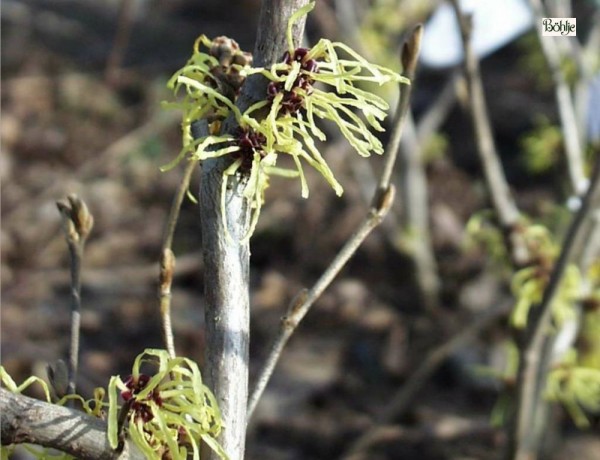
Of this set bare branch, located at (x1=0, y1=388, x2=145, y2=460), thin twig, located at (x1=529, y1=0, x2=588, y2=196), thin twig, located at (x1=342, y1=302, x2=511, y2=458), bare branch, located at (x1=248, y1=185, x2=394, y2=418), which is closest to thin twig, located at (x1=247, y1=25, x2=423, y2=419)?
bare branch, located at (x1=248, y1=185, x2=394, y2=418)

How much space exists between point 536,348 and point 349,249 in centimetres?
79

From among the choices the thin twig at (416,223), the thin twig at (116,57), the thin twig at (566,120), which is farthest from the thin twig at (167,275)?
the thin twig at (116,57)

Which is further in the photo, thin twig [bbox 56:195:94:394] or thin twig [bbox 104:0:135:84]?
thin twig [bbox 104:0:135:84]

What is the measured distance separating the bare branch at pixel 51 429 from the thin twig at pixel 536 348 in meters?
0.89

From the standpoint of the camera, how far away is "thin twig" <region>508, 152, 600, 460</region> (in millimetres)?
1378

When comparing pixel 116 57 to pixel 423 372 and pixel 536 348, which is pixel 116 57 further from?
pixel 536 348

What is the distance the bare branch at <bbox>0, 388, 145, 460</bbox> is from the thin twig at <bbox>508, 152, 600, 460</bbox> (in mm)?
887

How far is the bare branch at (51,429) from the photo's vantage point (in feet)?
2.19

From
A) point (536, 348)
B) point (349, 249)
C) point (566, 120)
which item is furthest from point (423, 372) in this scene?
point (349, 249)

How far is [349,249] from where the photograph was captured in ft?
2.74

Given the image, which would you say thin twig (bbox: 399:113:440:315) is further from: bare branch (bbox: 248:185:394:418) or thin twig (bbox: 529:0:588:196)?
bare branch (bbox: 248:185:394:418)

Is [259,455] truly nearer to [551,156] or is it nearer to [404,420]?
[404,420]

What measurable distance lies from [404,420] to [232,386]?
6.77 feet

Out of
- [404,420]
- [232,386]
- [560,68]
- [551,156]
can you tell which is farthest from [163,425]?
[551,156]
